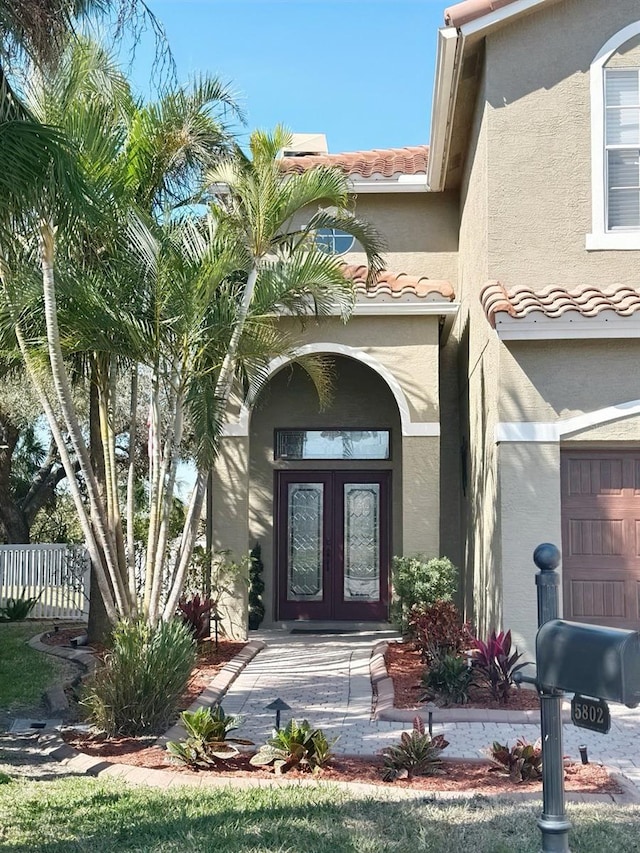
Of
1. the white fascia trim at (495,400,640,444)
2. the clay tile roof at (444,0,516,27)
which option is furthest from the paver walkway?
the clay tile roof at (444,0,516,27)

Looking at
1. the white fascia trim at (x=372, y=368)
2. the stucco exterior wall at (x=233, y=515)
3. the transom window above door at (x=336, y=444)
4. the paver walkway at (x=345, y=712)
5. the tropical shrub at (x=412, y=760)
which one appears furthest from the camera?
the transom window above door at (x=336, y=444)

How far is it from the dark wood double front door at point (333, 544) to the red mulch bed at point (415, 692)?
12.1ft

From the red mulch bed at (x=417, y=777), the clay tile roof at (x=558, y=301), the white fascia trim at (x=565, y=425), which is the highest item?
the clay tile roof at (x=558, y=301)

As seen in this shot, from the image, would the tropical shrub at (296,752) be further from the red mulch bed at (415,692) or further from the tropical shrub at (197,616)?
the tropical shrub at (197,616)

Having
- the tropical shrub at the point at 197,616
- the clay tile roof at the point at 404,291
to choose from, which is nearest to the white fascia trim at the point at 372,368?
the clay tile roof at the point at 404,291

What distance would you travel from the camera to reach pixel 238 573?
12852 millimetres

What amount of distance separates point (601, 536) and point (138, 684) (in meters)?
5.20

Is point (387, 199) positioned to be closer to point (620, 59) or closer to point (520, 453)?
point (620, 59)

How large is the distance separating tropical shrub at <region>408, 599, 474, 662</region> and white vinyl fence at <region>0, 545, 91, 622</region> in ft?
22.4

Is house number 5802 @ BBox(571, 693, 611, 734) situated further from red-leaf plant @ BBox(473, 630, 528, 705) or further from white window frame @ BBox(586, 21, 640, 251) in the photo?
white window frame @ BBox(586, 21, 640, 251)

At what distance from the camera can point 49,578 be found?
16.0 metres

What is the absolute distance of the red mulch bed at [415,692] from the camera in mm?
8812

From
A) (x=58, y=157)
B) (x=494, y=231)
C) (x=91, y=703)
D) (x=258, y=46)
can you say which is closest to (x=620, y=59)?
(x=494, y=231)

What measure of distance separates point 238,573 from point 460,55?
23.8ft
